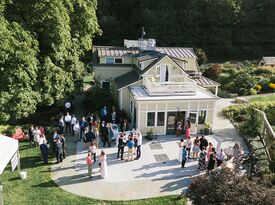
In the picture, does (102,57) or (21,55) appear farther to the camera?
(102,57)

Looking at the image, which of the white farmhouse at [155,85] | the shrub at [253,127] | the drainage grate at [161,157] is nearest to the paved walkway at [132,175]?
the drainage grate at [161,157]

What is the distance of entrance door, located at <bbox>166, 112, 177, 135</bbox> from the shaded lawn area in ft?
27.5

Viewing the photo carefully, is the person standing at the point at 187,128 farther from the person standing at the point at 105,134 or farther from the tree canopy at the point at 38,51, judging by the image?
the tree canopy at the point at 38,51

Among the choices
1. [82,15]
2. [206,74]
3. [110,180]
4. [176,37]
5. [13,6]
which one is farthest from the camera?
[176,37]

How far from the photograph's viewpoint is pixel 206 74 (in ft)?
139

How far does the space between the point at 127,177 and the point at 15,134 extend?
867 centimetres

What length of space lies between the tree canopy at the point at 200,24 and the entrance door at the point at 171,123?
37731 mm

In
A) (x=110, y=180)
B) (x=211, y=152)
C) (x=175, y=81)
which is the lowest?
(x=110, y=180)

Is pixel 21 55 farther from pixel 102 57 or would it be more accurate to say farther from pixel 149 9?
pixel 149 9

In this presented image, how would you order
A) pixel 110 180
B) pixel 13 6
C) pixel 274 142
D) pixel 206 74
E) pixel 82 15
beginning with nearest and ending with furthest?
1. pixel 110 180
2. pixel 274 142
3. pixel 13 6
4. pixel 82 15
5. pixel 206 74

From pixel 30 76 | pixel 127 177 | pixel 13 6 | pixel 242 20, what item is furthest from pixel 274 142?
pixel 242 20

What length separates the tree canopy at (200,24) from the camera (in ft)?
199

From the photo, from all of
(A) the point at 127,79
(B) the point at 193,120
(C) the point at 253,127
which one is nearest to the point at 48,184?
(B) the point at 193,120

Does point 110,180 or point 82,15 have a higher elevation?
point 82,15
